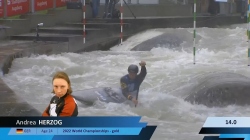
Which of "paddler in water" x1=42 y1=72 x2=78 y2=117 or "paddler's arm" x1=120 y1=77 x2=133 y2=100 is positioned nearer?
"paddler in water" x1=42 y1=72 x2=78 y2=117

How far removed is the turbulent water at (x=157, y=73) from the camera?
8.16 m

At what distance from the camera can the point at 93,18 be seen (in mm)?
18047

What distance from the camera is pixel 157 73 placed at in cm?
1174

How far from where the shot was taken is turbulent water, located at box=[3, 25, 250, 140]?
816 centimetres

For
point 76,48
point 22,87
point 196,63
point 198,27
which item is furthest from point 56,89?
point 198,27

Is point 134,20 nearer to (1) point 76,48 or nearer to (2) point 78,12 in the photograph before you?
(2) point 78,12
